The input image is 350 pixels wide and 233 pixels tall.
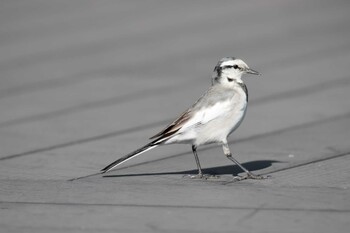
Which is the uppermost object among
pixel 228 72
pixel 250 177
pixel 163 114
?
pixel 228 72

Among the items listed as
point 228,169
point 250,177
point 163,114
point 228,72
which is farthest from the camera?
point 163,114

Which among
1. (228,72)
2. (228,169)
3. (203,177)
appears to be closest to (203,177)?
(203,177)

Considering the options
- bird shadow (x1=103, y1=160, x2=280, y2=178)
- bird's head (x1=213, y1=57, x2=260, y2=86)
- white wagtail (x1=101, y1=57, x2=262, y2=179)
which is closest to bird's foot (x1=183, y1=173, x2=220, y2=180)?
white wagtail (x1=101, y1=57, x2=262, y2=179)

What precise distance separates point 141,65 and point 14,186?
21.9 ft

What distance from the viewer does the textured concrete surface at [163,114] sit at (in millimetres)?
7348

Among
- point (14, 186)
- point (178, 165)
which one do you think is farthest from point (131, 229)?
point (178, 165)

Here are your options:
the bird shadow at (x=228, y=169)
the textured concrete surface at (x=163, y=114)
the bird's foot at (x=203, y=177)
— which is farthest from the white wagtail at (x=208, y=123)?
the textured concrete surface at (x=163, y=114)

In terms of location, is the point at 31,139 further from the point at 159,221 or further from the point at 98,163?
the point at 159,221

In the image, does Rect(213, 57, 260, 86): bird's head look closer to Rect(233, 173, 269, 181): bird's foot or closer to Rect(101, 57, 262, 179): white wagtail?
Rect(101, 57, 262, 179): white wagtail

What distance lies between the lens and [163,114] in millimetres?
11711

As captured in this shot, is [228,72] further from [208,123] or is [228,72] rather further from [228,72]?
[208,123]

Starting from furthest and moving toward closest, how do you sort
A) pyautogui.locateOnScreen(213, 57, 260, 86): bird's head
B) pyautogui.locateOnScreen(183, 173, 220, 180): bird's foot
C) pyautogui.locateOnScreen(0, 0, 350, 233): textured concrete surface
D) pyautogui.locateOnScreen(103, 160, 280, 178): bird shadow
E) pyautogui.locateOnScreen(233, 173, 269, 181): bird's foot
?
1. pyautogui.locateOnScreen(213, 57, 260, 86): bird's head
2. pyautogui.locateOnScreen(103, 160, 280, 178): bird shadow
3. pyautogui.locateOnScreen(183, 173, 220, 180): bird's foot
4. pyautogui.locateOnScreen(233, 173, 269, 181): bird's foot
5. pyautogui.locateOnScreen(0, 0, 350, 233): textured concrete surface

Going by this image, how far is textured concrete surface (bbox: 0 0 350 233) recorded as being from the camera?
735cm

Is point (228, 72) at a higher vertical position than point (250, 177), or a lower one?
higher
